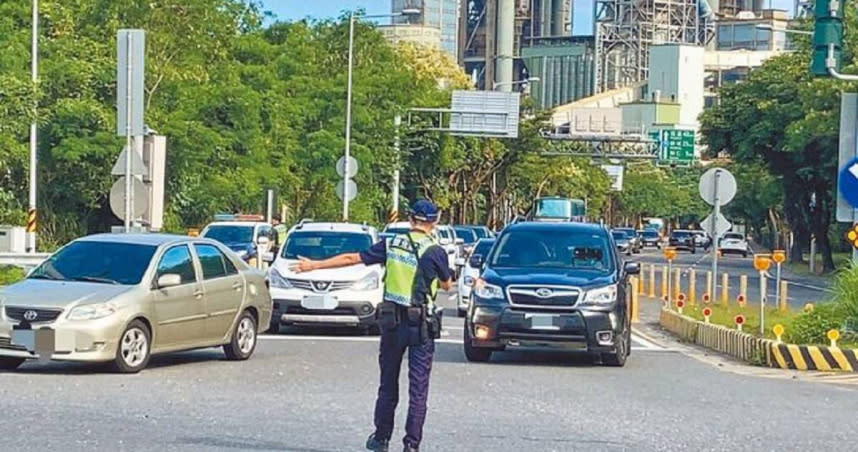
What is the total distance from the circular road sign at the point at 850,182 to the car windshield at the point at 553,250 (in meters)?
3.59

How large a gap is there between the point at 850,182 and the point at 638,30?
133 m

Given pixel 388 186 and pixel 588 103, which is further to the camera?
pixel 588 103

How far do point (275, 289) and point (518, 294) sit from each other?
16.6 ft

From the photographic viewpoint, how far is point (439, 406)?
14.0m

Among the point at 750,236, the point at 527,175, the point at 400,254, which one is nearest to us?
the point at 400,254

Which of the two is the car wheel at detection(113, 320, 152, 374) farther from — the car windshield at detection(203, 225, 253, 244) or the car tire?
the car windshield at detection(203, 225, 253, 244)

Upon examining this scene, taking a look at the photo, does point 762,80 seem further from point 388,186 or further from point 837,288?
point 837,288

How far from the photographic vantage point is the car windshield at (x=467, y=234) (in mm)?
50062

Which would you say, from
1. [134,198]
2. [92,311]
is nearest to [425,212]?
[92,311]

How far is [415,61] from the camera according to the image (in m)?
82.9

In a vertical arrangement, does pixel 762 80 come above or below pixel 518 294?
above

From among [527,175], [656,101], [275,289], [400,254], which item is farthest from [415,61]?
[400,254]

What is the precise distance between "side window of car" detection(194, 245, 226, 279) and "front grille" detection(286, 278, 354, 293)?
4075mm

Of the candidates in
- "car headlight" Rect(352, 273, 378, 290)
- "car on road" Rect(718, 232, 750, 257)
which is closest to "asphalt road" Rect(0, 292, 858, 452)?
"car headlight" Rect(352, 273, 378, 290)
